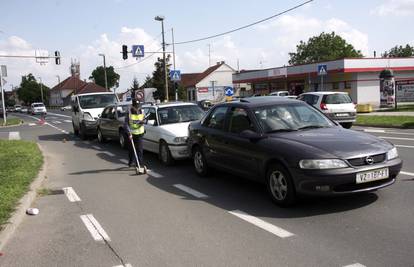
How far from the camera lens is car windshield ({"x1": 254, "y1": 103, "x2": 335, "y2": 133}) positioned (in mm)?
7340

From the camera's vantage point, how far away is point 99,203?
306 inches

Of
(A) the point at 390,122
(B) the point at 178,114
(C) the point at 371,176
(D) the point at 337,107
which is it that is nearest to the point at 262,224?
(C) the point at 371,176

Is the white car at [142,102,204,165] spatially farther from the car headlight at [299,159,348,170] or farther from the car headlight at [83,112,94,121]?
the car headlight at [83,112,94,121]

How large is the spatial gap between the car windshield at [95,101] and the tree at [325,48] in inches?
2954

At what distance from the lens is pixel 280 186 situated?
21.8 feet

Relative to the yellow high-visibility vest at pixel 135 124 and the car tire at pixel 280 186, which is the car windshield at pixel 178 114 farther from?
the car tire at pixel 280 186

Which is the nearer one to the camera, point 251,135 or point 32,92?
point 251,135

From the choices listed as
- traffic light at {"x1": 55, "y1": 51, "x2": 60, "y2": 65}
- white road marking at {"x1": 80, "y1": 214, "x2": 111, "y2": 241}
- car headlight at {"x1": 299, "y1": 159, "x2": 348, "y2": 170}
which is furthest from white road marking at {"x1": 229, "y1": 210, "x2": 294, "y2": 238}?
traffic light at {"x1": 55, "y1": 51, "x2": 60, "y2": 65}

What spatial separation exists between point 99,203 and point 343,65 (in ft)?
123

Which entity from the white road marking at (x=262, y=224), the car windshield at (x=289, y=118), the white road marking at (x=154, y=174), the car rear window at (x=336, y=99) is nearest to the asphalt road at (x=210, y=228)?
the white road marking at (x=262, y=224)

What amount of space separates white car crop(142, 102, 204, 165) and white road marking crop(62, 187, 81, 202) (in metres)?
2.58

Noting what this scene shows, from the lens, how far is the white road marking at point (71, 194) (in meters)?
8.20

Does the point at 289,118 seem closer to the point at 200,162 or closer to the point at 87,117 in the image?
the point at 200,162

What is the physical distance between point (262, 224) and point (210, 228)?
0.66 m
